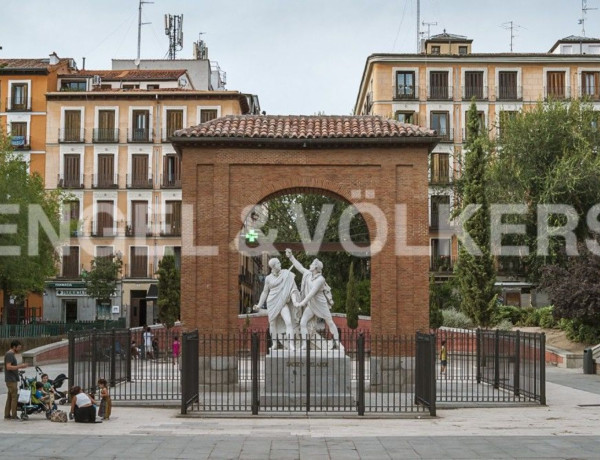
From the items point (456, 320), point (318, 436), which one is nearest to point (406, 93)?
point (456, 320)

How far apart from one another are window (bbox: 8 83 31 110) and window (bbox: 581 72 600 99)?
109ft

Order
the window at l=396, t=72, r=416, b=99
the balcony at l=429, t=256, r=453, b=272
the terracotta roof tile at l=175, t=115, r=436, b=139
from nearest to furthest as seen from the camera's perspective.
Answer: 1. the terracotta roof tile at l=175, t=115, r=436, b=139
2. the balcony at l=429, t=256, r=453, b=272
3. the window at l=396, t=72, r=416, b=99

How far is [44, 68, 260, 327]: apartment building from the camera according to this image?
174 ft

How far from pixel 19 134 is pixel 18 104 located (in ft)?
5.94

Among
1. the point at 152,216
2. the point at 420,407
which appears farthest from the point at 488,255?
the point at 152,216

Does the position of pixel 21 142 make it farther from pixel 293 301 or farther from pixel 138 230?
pixel 293 301

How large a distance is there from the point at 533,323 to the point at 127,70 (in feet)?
108

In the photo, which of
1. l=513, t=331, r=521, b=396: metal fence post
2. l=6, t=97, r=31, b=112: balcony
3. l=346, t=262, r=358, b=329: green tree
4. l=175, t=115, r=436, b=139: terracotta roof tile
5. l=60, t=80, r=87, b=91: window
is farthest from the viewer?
l=60, t=80, r=87, b=91: window

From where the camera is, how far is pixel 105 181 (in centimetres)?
5375

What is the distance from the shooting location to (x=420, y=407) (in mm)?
19109

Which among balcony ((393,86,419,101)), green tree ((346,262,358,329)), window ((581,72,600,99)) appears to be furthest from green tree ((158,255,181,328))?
window ((581,72,600,99))

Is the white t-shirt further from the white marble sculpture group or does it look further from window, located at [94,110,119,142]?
window, located at [94,110,119,142]

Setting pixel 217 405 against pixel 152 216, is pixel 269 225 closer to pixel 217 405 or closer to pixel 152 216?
pixel 152 216

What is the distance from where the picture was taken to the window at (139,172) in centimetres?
5375
